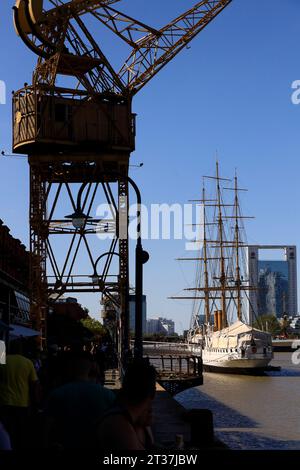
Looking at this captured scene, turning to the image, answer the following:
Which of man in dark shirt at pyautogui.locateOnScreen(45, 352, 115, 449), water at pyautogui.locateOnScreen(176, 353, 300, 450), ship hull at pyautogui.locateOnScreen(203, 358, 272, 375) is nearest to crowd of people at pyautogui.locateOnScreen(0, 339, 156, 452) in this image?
man in dark shirt at pyautogui.locateOnScreen(45, 352, 115, 449)

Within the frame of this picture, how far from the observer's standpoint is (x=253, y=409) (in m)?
45.7

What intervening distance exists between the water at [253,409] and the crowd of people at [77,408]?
18.9 m

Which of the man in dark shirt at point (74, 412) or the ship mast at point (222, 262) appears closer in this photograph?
the man in dark shirt at point (74, 412)

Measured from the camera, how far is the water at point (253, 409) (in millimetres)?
31423

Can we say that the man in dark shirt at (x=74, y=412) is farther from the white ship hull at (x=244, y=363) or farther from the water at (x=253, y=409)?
the white ship hull at (x=244, y=363)

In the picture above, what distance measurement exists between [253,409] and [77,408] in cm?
3987

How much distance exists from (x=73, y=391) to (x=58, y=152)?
41997mm

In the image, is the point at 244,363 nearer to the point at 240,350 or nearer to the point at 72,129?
the point at 240,350

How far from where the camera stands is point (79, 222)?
2103cm

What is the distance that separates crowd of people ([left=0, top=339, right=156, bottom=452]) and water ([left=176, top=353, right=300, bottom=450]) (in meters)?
18.9

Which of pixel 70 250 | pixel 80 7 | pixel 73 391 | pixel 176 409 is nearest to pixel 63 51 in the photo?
pixel 80 7

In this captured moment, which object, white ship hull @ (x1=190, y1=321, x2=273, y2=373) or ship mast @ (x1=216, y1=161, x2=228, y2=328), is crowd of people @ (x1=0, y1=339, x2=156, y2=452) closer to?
white ship hull @ (x1=190, y1=321, x2=273, y2=373)

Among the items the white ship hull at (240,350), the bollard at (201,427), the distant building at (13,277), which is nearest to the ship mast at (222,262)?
the white ship hull at (240,350)
